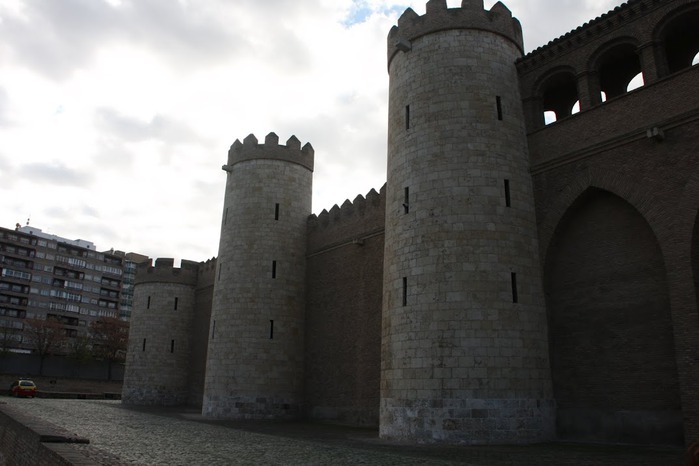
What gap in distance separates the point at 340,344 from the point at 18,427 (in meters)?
13.2

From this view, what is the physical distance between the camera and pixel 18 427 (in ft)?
41.3

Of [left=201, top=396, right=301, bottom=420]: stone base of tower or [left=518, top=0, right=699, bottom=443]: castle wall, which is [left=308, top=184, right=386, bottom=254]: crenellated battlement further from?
[left=518, top=0, right=699, bottom=443]: castle wall

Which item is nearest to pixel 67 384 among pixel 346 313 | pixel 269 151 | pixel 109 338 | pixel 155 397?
pixel 109 338

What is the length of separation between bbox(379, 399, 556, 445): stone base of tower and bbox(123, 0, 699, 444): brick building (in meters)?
0.04

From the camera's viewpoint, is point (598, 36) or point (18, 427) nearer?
point (18, 427)

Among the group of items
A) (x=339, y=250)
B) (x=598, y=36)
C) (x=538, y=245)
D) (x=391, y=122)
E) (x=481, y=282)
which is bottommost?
(x=481, y=282)

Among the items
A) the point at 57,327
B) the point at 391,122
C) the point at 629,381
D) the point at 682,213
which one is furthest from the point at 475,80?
the point at 57,327

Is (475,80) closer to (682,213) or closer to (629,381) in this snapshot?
(682,213)

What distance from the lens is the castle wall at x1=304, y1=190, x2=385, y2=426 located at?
72.4ft

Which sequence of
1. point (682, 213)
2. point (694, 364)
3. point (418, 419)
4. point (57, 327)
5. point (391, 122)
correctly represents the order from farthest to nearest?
1. point (57, 327)
2. point (391, 122)
3. point (418, 419)
4. point (682, 213)
5. point (694, 364)

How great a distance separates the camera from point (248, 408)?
23.9 m

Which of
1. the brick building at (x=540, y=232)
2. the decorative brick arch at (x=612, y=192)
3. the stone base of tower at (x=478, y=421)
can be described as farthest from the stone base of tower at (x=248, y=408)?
the decorative brick arch at (x=612, y=192)

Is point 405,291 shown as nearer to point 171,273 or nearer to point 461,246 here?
point 461,246

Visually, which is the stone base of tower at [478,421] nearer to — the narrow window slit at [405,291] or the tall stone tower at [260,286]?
the narrow window slit at [405,291]
